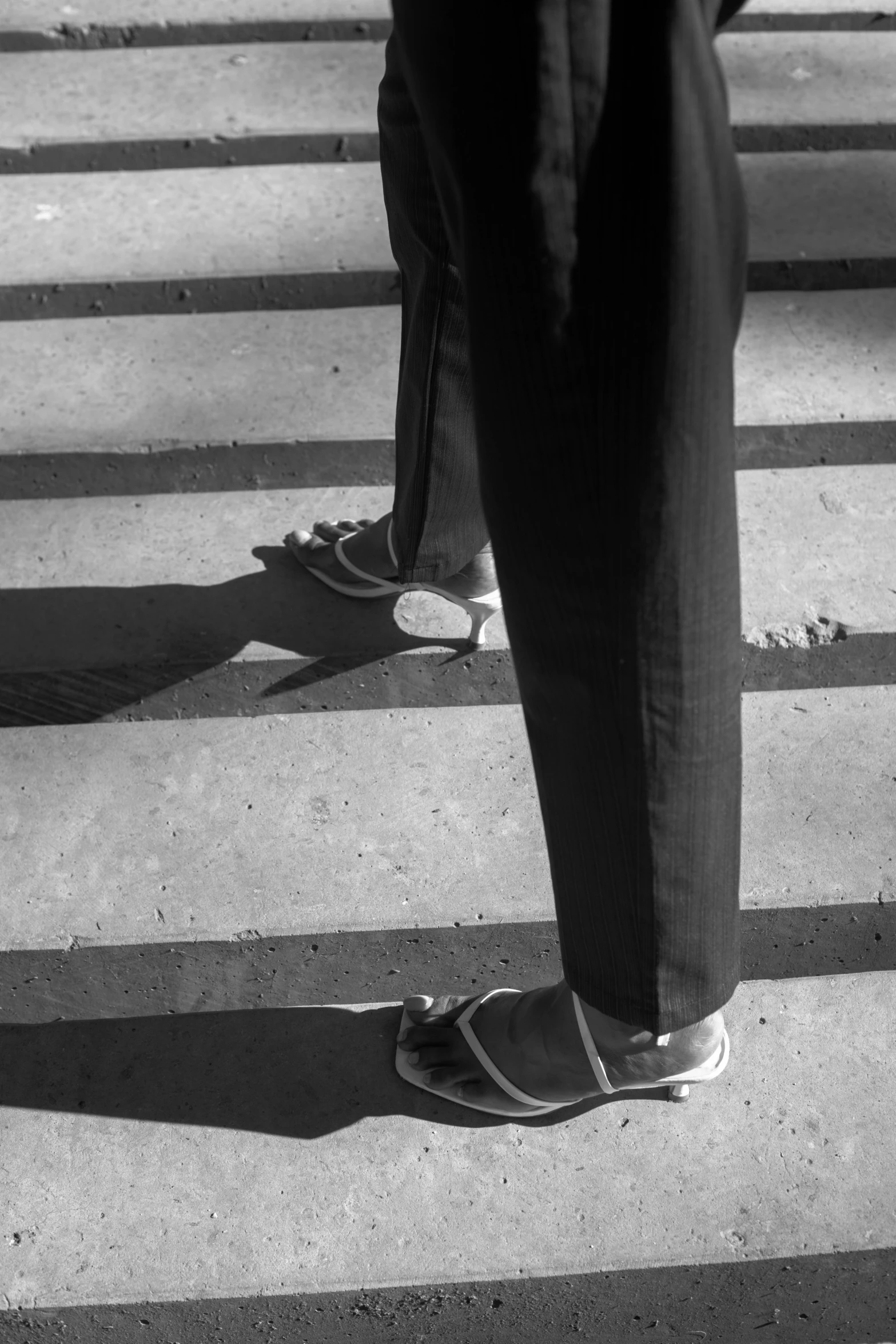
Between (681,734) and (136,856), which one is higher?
(681,734)

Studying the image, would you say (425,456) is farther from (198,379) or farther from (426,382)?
(198,379)

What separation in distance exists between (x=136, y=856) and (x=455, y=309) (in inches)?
25.1

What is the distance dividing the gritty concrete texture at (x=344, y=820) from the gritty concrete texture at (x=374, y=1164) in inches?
4.3

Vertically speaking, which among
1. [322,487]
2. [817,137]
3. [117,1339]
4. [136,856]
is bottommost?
[117,1339]

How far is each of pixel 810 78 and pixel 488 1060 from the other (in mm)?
2076

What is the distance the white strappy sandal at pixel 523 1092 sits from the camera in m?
0.92

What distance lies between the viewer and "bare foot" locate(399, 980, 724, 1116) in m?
0.89

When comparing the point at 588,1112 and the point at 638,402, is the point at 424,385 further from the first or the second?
the point at 588,1112

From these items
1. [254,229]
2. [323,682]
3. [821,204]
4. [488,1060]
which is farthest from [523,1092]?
[821,204]

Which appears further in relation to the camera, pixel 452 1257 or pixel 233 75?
pixel 233 75

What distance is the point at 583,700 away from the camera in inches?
26.5

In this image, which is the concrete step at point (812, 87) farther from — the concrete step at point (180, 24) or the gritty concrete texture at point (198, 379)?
the gritty concrete texture at point (198, 379)

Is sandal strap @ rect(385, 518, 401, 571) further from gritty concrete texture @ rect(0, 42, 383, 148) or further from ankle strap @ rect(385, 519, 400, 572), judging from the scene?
gritty concrete texture @ rect(0, 42, 383, 148)

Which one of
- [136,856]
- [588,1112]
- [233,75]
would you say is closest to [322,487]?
[136,856]
